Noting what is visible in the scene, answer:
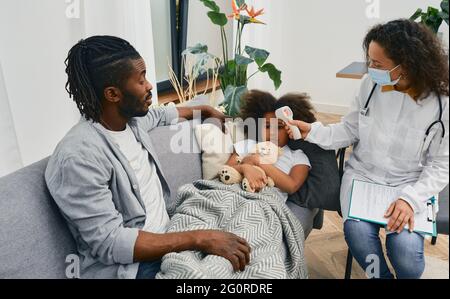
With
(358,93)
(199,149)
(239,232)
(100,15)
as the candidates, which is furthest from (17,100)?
(358,93)

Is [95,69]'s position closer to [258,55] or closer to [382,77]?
[382,77]

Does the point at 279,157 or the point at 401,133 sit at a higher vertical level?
the point at 401,133

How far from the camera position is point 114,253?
3.36 ft

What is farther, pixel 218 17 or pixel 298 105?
pixel 218 17

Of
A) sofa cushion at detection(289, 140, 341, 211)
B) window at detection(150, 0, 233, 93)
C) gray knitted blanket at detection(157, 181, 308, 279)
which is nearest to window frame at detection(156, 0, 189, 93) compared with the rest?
window at detection(150, 0, 233, 93)

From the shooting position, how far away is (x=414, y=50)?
1.22 meters

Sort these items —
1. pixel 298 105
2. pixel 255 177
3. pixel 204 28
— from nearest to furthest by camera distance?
pixel 255 177 < pixel 298 105 < pixel 204 28

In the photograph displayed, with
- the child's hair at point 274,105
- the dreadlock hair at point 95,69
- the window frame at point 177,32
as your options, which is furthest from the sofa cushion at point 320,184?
the window frame at point 177,32

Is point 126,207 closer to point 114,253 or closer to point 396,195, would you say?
point 114,253

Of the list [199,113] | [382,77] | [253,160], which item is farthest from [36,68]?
[382,77]

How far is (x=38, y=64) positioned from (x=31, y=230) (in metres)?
1.10

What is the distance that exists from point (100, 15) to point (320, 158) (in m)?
1.39

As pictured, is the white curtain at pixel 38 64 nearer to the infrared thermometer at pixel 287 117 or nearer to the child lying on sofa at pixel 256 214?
the child lying on sofa at pixel 256 214
